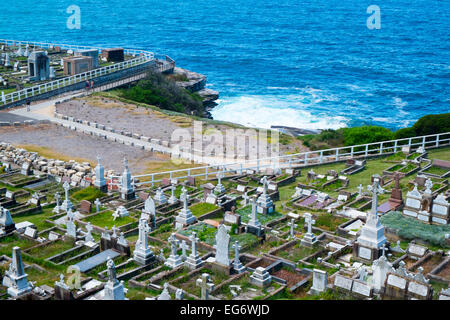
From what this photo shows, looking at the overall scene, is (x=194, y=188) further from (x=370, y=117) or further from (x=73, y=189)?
(x=370, y=117)

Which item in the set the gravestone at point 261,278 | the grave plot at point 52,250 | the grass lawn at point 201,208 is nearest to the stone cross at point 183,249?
the gravestone at point 261,278

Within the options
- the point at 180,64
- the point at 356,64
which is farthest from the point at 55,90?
the point at 356,64

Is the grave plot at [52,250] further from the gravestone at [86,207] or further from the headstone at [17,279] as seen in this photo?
the gravestone at [86,207]

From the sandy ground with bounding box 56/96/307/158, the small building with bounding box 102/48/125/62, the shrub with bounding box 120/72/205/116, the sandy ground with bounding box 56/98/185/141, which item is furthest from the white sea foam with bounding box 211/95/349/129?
the sandy ground with bounding box 56/98/185/141

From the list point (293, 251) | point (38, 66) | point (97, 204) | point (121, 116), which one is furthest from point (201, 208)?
point (38, 66)

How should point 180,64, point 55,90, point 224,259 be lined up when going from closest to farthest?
point 224,259
point 55,90
point 180,64

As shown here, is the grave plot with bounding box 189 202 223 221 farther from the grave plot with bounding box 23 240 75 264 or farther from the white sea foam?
the white sea foam
